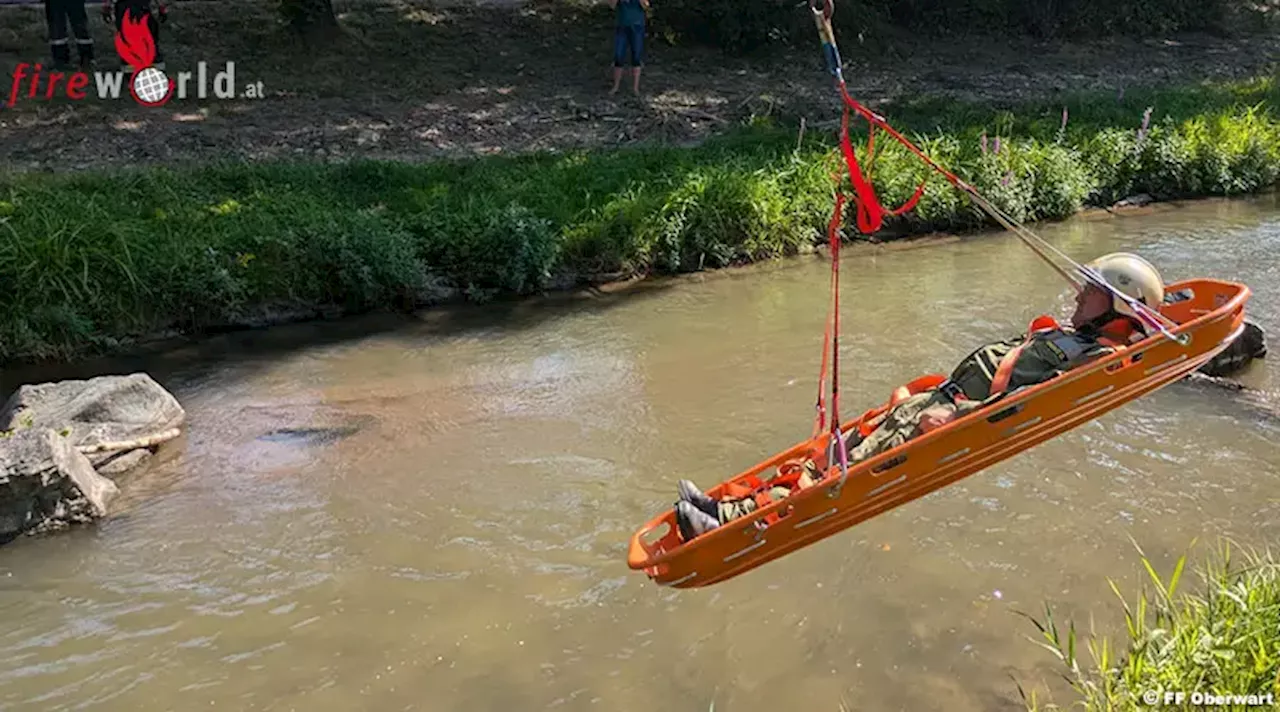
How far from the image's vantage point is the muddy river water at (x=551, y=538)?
474cm

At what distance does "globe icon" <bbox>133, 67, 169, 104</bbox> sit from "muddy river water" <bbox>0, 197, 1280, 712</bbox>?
5.58 metres

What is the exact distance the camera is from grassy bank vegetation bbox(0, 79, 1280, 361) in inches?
343

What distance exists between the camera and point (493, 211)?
9977mm

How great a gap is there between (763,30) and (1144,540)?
12.7 metres

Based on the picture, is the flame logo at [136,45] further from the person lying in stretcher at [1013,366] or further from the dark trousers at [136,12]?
the person lying in stretcher at [1013,366]

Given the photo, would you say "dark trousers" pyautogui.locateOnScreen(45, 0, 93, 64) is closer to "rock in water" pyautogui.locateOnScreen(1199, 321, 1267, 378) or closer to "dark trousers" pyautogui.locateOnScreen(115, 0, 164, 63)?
"dark trousers" pyautogui.locateOnScreen(115, 0, 164, 63)

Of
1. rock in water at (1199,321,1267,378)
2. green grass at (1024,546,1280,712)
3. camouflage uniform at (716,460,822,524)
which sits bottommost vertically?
rock in water at (1199,321,1267,378)

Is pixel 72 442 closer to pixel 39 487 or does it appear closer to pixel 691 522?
pixel 39 487

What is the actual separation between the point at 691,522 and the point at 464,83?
11.4 m

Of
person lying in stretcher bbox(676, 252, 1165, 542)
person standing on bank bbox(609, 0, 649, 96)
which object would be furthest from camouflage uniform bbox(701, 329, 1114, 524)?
person standing on bank bbox(609, 0, 649, 96)

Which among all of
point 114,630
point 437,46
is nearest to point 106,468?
point 114,630

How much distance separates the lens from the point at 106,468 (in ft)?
22.0

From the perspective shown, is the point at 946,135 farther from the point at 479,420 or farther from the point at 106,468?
the point at 106,468

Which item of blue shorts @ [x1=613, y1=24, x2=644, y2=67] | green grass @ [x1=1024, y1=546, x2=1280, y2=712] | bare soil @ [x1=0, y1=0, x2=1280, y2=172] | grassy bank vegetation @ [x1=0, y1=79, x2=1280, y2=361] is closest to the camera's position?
green grass @ [x1=1024, y1=546, x2=1280, y2=712]
